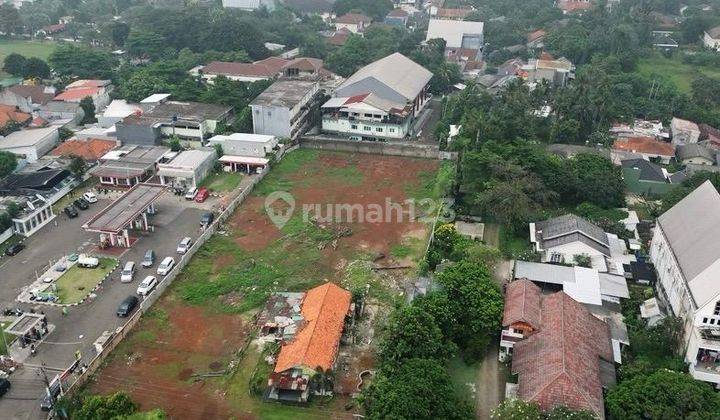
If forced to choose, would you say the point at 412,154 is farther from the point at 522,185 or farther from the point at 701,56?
the point at 701,56

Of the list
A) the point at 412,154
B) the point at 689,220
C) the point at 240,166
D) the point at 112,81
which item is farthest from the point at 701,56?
the point at 112,81

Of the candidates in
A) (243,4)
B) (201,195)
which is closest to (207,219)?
(201,195)

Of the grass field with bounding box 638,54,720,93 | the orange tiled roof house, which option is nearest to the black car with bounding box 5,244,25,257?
the orange tiled roof house

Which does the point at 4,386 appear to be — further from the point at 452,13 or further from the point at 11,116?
the point at 452,13

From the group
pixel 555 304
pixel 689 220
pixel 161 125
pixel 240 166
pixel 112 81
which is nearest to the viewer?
pixel 555 304

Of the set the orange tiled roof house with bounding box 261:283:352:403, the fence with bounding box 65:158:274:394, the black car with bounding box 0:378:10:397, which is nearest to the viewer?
the orange tiled roof house with bounding box 261:283:352:403

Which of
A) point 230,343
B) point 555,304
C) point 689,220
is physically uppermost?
point 689,220

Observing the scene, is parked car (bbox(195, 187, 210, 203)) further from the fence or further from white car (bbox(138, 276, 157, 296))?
white car (bbox(138, 276, 157, 296))
